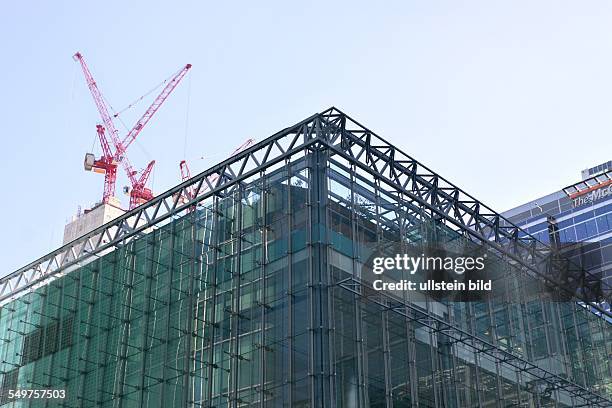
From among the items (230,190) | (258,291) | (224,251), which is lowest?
(258,291)

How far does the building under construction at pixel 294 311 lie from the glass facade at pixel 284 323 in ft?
0.23

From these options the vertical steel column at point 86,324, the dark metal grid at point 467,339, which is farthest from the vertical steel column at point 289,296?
the vertical steel column at point 86,324

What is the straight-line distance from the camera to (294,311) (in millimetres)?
32219

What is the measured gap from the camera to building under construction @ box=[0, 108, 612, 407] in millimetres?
32375

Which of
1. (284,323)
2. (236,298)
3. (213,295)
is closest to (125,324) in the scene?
(213,295)

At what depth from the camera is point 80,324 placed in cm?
4266

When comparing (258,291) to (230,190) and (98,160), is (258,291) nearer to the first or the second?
(230,190)

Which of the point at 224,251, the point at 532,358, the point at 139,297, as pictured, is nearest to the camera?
the point at 224,251

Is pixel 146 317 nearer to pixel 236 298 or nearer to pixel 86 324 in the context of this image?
pixel 86 324

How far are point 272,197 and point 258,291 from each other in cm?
407

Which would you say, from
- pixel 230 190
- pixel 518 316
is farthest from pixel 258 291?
pixel 518 316

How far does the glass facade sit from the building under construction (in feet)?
0.23

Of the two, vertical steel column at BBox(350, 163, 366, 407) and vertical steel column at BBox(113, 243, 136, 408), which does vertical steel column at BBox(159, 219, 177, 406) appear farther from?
vertical steel column at BBox(350, 163, 366, 407)

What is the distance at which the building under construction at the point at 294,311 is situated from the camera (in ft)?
106
